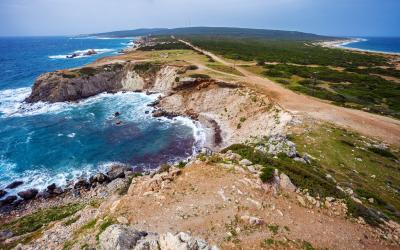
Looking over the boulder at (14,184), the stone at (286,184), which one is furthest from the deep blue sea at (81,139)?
the stone at (286,184)

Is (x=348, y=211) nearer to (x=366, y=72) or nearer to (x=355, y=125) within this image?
(x=355, y=125)

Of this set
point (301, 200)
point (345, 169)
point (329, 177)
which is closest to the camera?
point (301, 200)

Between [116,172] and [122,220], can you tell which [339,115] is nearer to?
[116,172]

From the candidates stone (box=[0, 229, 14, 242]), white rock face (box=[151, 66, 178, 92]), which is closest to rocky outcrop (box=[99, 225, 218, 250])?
stone (box=[0, 229, 14, 242])

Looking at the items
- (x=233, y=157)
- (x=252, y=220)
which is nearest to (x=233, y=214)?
(x=252, y=220)

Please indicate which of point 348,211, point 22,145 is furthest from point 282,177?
point 22,145

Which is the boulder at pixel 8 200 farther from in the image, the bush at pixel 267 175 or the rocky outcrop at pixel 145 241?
the bush at pixel 267 175

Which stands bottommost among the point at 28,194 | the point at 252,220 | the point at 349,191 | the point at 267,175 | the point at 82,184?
the point at 28,194

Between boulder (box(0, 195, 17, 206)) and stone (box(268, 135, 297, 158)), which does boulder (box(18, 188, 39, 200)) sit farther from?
stone (box(268, 135, 297, 158))
